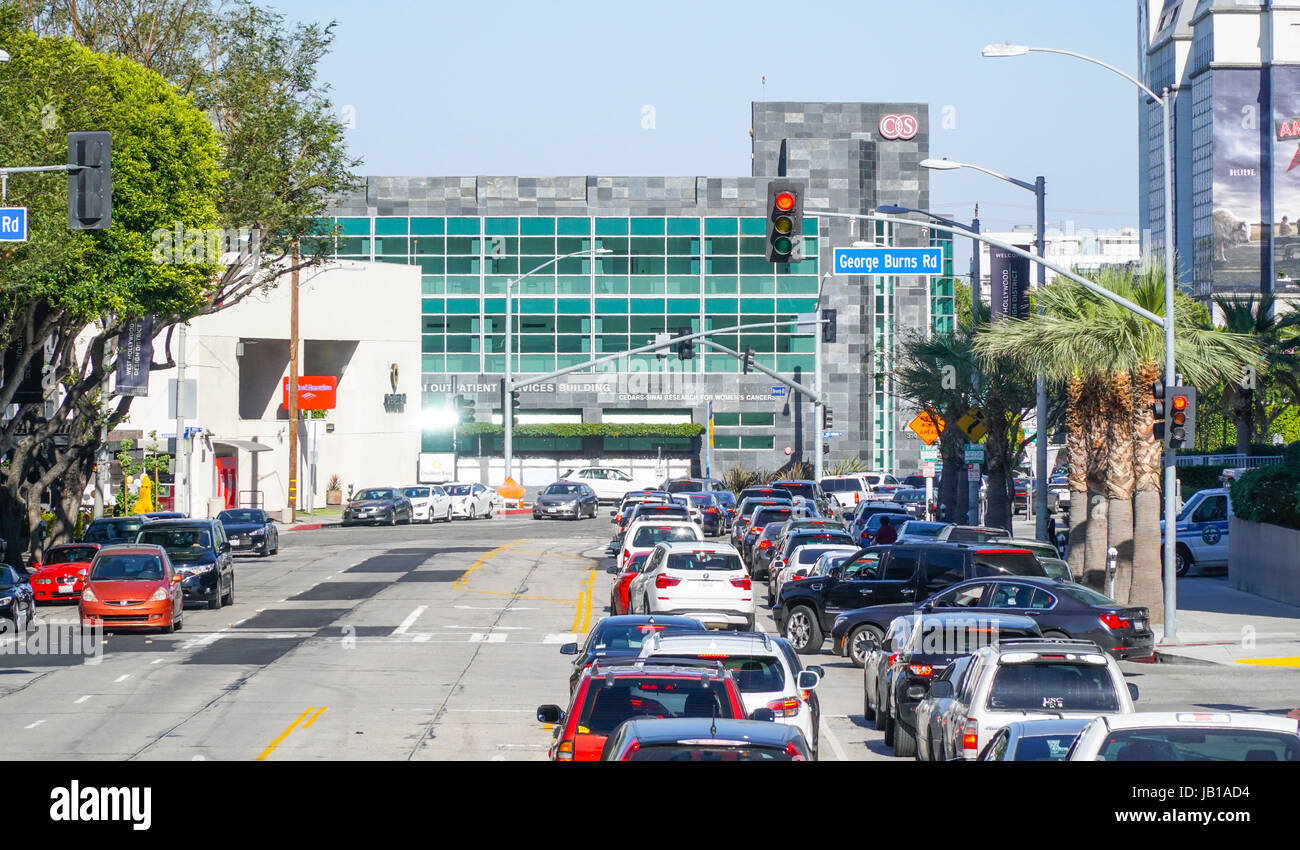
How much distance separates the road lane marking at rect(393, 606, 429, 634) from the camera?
2927 centimetres

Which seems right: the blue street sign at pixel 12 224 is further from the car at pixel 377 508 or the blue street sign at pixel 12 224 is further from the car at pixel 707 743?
the car at pixel 377 508

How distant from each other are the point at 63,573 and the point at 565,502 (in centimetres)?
3367

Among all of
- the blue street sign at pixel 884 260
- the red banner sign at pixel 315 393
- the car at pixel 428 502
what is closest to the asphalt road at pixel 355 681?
the blue street sign at pixel 884 260

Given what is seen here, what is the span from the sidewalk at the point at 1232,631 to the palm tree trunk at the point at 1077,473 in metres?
2.30

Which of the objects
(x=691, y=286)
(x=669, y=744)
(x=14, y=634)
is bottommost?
(x=14, y=634)

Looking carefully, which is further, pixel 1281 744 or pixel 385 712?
pixel 385 712

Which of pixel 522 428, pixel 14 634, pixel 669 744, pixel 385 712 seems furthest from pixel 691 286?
pixel 669 744

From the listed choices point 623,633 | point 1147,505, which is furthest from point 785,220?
point 1147,505

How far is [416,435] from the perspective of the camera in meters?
82.7

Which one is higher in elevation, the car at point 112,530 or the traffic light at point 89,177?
the traffic light at point 89,177

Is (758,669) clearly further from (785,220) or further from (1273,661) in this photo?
(1273,661)

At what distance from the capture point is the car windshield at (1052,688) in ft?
42.5
